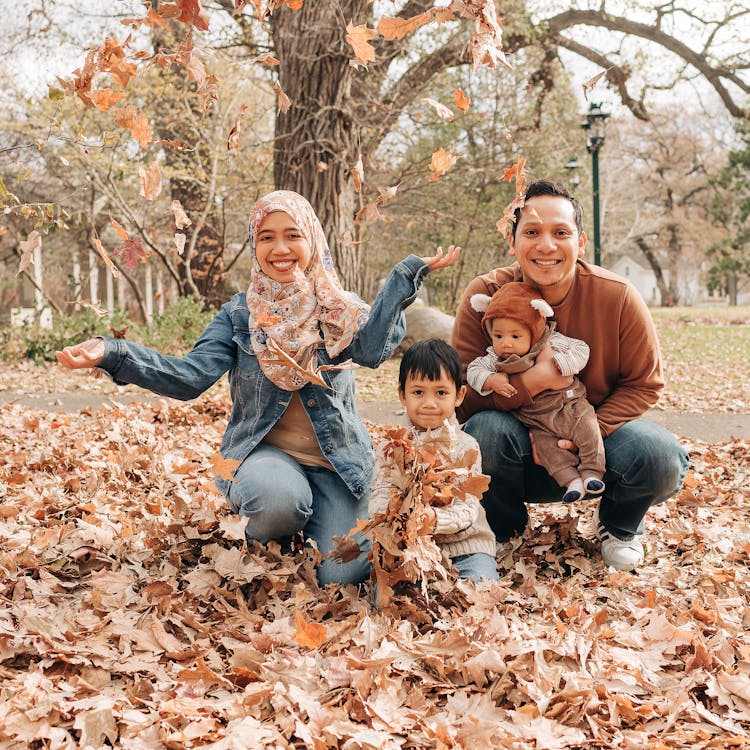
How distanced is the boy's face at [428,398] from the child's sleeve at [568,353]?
46cm

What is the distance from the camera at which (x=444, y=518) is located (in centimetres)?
275

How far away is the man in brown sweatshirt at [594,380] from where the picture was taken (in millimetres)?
3014

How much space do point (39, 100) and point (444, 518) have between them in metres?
12.5

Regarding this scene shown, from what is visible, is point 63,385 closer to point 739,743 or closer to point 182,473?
point 182,473

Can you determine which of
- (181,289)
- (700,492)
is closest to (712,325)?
(181,289)

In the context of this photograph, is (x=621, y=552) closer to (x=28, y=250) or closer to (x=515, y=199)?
(x=515, y=199)

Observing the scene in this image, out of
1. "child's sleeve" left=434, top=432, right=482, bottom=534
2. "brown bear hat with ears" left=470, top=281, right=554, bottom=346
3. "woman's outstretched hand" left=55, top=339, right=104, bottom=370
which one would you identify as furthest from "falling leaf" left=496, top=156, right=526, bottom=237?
"woman's outstretched hand" left=55, top=339, right=104, bottom=370

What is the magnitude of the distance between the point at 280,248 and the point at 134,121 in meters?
0.72

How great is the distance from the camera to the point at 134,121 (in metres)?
2.44

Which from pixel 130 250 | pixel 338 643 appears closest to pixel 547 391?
pixel 338 643

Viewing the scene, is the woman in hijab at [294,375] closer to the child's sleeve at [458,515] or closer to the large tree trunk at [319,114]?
the child's sleeve at [458,515]

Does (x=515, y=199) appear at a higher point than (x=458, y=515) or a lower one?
higher

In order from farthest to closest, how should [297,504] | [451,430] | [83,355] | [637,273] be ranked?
1. [637,273]
2. [297,504]
3. [451,430]
4. [83,355]

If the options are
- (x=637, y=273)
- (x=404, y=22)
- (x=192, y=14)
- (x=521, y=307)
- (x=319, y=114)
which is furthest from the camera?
(x=637, y=273)
